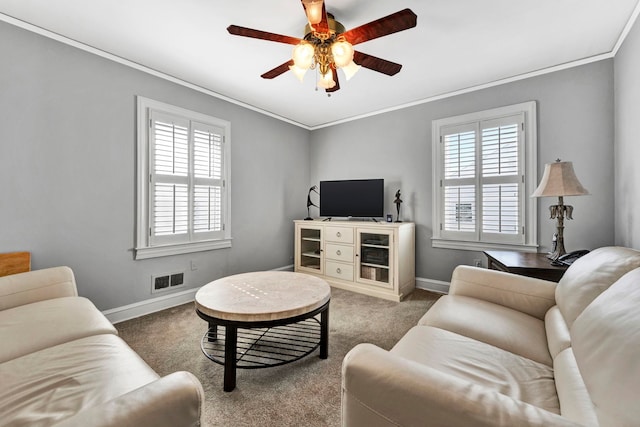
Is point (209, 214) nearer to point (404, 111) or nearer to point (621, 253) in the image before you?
Result: point (404, 111)

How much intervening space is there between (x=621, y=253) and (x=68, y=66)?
155 inches

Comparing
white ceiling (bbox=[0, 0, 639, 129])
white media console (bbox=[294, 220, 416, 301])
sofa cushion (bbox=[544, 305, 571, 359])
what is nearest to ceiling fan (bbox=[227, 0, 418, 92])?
white ceiling (bbox=[0, 0, 639, 129])

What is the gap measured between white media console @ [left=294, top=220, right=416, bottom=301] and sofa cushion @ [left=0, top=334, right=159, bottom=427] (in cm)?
264

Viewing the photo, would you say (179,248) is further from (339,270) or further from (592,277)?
(592,277)

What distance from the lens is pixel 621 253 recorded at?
1.21 metres

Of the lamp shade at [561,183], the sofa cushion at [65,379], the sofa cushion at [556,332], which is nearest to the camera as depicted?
the sofa cushion at [65,379]

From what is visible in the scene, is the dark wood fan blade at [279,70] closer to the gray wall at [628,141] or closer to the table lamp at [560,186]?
the table lamp at [560,186]

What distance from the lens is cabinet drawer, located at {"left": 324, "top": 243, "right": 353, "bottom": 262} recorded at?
11.8 ft

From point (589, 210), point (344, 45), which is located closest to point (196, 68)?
point (344, 45)

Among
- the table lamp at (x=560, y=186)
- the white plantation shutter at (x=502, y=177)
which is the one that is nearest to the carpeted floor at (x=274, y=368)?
the white plantation shutter at (x=502, y=177)

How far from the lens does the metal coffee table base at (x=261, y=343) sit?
5.29 feet

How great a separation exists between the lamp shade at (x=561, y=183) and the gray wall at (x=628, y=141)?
0.42 m

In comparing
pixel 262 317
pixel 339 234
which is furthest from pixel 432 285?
pixel 262 317

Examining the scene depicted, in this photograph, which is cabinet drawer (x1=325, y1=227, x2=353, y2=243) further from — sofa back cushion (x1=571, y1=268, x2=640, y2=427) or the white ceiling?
sofa back cushion (x1=571, y1=268, x2=640, y2=427)
